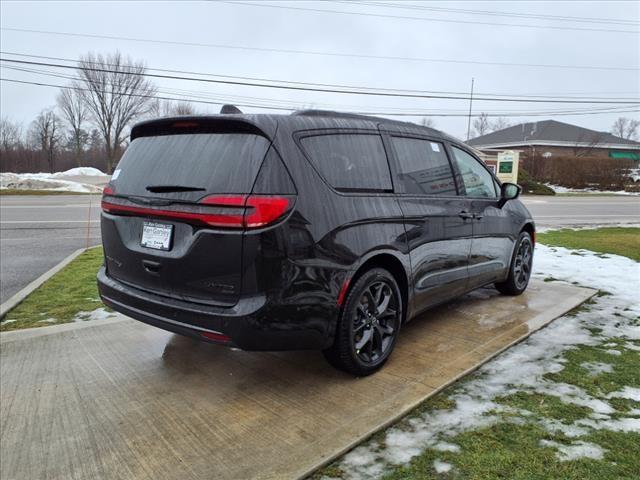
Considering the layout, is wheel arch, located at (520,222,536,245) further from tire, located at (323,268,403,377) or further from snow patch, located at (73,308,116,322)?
snow patch, located at (73,308,116,322)

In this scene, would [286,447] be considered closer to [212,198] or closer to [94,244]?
[212,198]

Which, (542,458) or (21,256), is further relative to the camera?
(21,256)

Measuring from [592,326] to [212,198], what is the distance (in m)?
3.68

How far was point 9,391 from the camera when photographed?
327 cm

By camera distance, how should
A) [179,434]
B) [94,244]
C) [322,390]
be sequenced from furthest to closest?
[94,244]
[322,390]
[179,434]

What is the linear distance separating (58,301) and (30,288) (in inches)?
33.0

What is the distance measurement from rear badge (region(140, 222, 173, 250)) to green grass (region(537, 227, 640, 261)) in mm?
7555

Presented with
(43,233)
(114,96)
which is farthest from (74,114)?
(43,233)

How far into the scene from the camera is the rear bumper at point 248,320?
2695mm

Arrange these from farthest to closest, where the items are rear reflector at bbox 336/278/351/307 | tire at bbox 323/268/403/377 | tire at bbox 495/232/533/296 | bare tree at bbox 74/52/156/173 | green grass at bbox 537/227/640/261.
Result: bare tree at bbox 74/52/156/173 → green grass at bbox 537/227/640/261 → tire at bbox 495/232/533/296 → tire at bbox 323/268/403/377 → rear reflector at bbox 336/278/351/307

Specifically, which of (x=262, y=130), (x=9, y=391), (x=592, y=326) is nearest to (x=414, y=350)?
(x=592, y=326)

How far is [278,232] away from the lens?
2.69 m

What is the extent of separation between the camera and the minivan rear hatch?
269cm

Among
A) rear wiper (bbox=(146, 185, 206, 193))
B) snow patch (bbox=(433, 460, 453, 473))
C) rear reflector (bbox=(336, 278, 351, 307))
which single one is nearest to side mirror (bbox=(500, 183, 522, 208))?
rear reflector (bbox=(336, 278, 351, 307))
